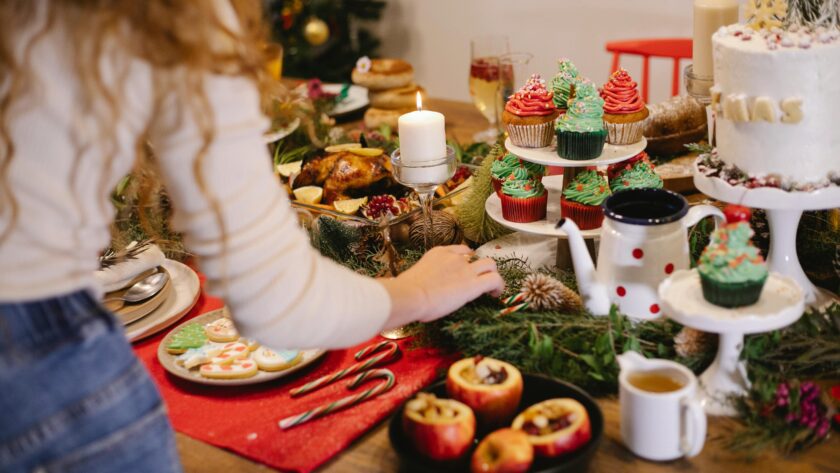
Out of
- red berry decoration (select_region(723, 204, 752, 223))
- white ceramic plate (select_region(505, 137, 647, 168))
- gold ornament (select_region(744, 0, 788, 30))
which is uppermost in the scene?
gold ornament (select_region(744, 0, 788, 30))

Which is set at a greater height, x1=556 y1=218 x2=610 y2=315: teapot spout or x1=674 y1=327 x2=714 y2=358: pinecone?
x1=556 y1=218 x2=610 y2=315: teapot spout

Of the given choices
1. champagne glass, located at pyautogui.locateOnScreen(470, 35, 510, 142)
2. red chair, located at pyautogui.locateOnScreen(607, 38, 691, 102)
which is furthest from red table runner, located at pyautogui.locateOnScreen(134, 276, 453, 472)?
red chair, located at pyautogui.locateOnScreen(607, 38, 691, 102)

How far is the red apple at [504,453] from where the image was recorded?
2.72 ft

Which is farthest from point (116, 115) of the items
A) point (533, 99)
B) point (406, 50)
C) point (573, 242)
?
point (406, 50)

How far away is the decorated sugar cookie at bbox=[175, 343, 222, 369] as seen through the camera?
45.2 inches

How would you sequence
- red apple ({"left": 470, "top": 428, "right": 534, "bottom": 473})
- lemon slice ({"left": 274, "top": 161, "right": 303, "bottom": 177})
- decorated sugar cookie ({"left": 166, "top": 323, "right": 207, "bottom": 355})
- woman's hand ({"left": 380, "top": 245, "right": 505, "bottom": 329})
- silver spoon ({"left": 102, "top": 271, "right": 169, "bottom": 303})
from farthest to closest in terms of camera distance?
1. lemon slice ({"left": 274, "top": 161, "right": 303, "bottom": 177})
2. silver spoon ({"left": 102, "top": 271, "right": 169, "bottom": 303})
3. decorated sugar cookie ({"left": 166, "top": 323, "right": 207, "bottom": 355})
4. woman's hand ({"left": 380, "top": 245, "right": 505, "bottom": 329})
5. red apple ({"left": 470, "top": 428, "right": 534, "bottom": 473})

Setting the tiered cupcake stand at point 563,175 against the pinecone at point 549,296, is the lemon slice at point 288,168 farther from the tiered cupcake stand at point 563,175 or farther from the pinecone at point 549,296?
the pinecone at point 549,296

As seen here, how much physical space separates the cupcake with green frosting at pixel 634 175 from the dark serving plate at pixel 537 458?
1.30 ft

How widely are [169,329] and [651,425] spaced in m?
0.75

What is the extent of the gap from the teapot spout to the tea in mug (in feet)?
0.58

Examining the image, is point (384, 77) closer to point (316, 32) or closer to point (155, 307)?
point (155, 307)

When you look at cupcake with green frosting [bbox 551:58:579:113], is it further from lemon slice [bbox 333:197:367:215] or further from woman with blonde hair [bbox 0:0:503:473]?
woman with blonde hair [bbox 0:0:503:473]

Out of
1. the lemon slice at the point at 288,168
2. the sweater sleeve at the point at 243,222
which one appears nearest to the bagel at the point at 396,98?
the lemon slice at the point at 288,168

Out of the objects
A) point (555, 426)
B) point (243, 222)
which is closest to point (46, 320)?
point (243, 222)
